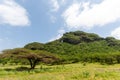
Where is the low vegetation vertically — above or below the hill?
below

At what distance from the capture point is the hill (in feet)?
253

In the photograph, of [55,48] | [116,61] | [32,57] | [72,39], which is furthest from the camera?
[72,39]

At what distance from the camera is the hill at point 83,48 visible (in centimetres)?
7716

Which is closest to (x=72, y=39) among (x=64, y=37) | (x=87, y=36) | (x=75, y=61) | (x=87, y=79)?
(x=64, y=37)

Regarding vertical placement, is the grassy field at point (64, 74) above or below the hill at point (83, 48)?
below

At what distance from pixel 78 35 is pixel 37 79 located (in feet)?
535

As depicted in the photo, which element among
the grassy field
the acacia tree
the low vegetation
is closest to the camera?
the grassy field

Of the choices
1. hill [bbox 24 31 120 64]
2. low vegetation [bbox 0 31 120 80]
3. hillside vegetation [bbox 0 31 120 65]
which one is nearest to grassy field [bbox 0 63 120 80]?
low vegetation [bbox 0 31 120 80]

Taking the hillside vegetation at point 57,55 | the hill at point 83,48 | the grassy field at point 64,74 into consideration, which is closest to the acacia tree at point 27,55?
the hillside vegetation at point 57,55

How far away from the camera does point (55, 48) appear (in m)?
115

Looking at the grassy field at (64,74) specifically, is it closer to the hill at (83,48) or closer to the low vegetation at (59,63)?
the low vegetation at (59,63)

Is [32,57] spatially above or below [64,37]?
below

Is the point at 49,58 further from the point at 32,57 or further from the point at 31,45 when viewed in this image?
the point at 31,45

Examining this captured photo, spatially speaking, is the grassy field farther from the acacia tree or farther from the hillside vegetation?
the hillside vegetation
